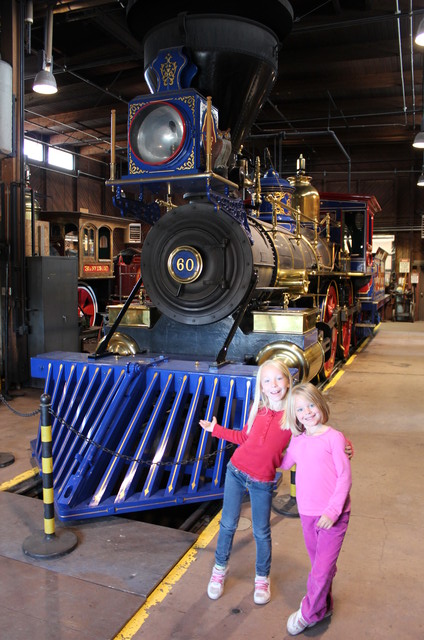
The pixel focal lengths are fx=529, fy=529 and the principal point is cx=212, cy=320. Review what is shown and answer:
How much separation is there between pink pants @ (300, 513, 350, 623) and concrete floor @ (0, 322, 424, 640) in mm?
99

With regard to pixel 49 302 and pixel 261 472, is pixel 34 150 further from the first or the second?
pixel 261 472

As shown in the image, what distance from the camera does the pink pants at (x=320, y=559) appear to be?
6.64 feet

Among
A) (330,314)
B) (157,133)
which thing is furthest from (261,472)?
(330,314)

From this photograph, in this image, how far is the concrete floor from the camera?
209 centimetres

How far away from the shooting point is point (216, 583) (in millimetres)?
2299

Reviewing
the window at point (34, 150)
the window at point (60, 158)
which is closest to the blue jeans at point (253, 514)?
the window at point (34, 150)

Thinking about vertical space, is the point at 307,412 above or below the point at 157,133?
below

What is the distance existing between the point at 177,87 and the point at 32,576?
10.4 ft

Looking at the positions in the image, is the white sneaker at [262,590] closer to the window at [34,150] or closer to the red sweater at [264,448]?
the red sweater at [264,448]

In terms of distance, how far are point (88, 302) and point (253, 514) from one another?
9.27 meters

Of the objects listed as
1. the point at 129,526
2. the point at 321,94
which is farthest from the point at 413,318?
the point at 129,526

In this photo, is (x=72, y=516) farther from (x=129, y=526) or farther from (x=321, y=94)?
(x=321, y=94)

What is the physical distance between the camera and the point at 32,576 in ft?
7.96

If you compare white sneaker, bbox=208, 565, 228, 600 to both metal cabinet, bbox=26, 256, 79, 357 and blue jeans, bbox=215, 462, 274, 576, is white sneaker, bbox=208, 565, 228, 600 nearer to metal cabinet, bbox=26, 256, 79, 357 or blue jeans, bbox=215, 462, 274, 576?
blue jeans, bbox=215, 462, 274, 576
